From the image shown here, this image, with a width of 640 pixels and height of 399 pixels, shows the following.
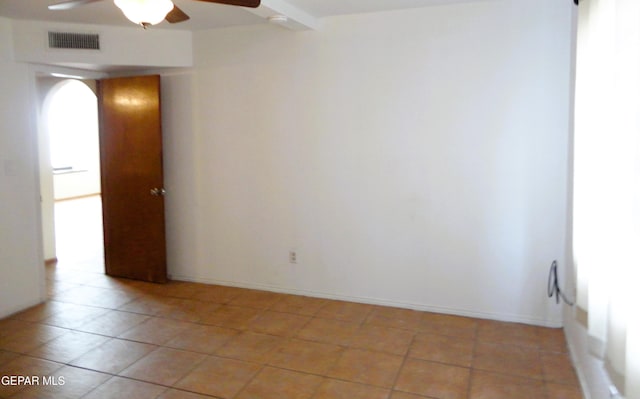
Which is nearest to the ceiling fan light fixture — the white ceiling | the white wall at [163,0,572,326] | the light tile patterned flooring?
the white ceiling

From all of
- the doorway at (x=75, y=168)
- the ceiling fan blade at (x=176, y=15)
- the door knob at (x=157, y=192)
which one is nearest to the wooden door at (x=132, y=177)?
the door knob at (x=157, y=192)

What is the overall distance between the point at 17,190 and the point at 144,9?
2.80 m

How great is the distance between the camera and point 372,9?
3.70 metres

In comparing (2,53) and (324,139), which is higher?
(2,53)

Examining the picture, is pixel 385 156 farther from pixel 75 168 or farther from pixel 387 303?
pixel 75 168

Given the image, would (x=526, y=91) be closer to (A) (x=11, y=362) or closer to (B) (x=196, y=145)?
(B) (x=196, y=145)

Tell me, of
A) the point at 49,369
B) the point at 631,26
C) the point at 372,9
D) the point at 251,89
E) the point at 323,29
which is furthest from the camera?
the point at 251,89

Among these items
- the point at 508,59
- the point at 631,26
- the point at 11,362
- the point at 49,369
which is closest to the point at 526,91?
the point at 508,59

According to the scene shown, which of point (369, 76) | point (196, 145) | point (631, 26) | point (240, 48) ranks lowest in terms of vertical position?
point (196, 145)

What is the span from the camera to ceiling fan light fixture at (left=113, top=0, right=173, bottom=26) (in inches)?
77.1

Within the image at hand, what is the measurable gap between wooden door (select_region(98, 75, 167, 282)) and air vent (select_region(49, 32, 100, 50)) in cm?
49

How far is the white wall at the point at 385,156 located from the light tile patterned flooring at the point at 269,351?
12.5 inches

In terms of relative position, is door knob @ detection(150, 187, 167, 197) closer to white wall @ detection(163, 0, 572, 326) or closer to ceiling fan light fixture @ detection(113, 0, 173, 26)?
white wall @ detection(163, 0, 572, 326)

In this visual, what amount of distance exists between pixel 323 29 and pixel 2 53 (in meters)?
2.62
